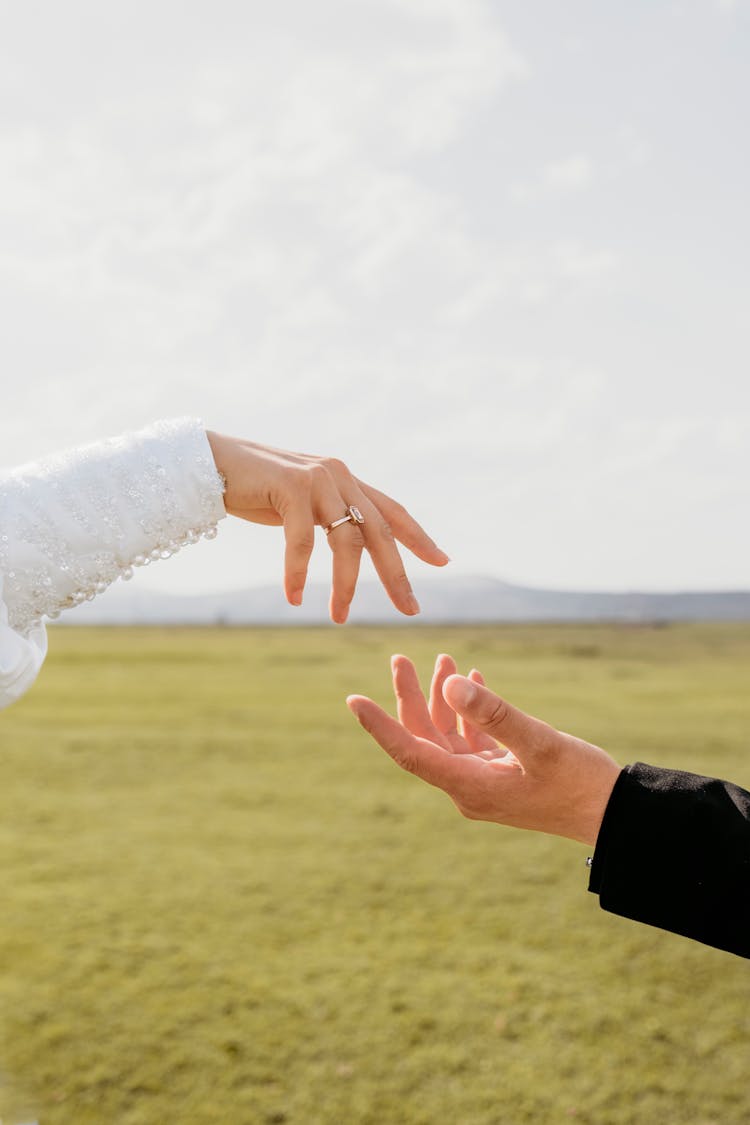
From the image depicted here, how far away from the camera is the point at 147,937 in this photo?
19.5 ft

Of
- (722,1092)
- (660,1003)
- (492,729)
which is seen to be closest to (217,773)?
(660,1003)

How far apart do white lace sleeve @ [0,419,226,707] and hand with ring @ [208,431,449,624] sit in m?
0.05

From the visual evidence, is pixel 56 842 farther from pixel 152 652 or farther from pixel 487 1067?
pixel 152 652

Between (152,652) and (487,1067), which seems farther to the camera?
(152,652)

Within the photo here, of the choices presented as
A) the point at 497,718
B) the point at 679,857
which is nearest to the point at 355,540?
the point at 497,718

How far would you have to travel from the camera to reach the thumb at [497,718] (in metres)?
1.42

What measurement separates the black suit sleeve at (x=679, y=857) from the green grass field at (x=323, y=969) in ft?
5.60

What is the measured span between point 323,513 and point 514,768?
55cm

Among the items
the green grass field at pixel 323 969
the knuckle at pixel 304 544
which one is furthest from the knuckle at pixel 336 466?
the green grass field at pixel 323 969

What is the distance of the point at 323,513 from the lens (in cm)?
147

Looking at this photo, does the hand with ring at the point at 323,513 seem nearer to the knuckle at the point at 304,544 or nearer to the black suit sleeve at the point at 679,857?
the knuckle at the point at 304,544

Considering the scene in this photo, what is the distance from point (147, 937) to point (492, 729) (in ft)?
16.9

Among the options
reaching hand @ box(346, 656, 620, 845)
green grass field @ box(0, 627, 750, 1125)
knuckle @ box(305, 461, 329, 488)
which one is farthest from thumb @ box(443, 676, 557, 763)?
green grass field @ box(0, 627, 750, 1125)

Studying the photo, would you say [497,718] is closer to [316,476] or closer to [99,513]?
[316,476]
